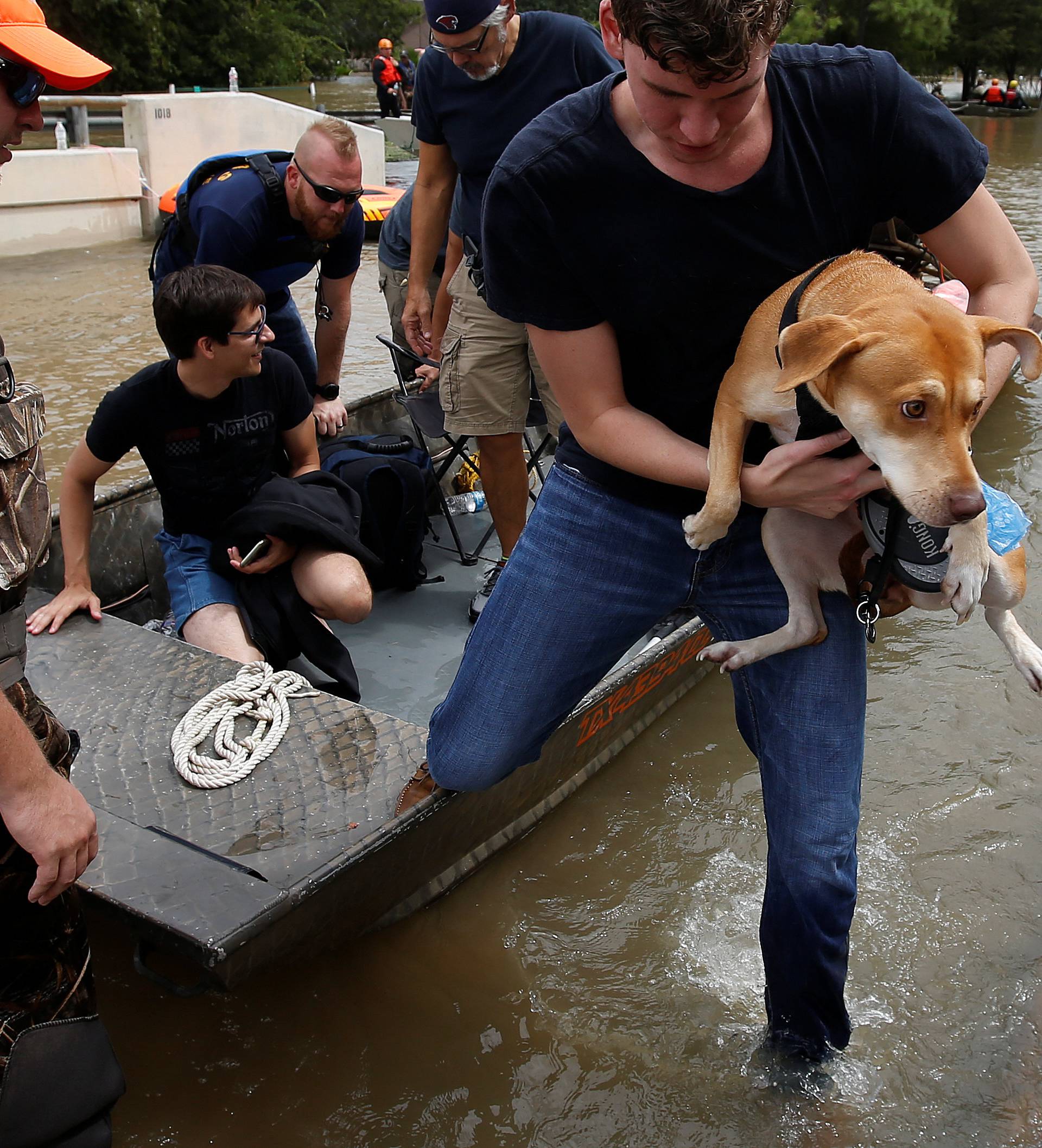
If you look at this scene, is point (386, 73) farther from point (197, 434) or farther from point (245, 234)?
point (197, 434)

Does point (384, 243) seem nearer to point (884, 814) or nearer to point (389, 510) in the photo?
point (389, 510)

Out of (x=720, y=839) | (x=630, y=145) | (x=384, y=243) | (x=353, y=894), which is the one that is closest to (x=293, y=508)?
(x=353, y=894)

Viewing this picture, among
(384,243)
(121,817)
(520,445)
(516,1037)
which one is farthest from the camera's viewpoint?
(384,243)

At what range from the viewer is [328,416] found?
18.0ft

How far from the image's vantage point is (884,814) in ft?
14.1

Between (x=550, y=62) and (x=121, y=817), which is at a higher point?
(x=550, y=62)

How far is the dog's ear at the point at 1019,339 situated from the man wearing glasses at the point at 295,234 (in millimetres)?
3344

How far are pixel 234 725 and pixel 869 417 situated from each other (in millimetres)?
2130

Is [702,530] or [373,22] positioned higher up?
[373,22]

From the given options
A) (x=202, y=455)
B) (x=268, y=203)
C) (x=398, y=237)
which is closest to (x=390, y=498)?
(x=202, y=455)

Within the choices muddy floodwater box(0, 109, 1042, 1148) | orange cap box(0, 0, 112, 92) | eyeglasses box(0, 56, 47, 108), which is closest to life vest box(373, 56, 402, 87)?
muddy floodwater box(0, 109, 1042, 1148)

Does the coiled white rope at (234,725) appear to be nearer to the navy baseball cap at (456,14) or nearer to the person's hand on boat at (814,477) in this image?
the person's hand on boat at (814,477)

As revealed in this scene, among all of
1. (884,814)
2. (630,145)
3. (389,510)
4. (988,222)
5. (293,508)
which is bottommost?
(884,814)

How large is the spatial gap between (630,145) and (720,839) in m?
2.73
